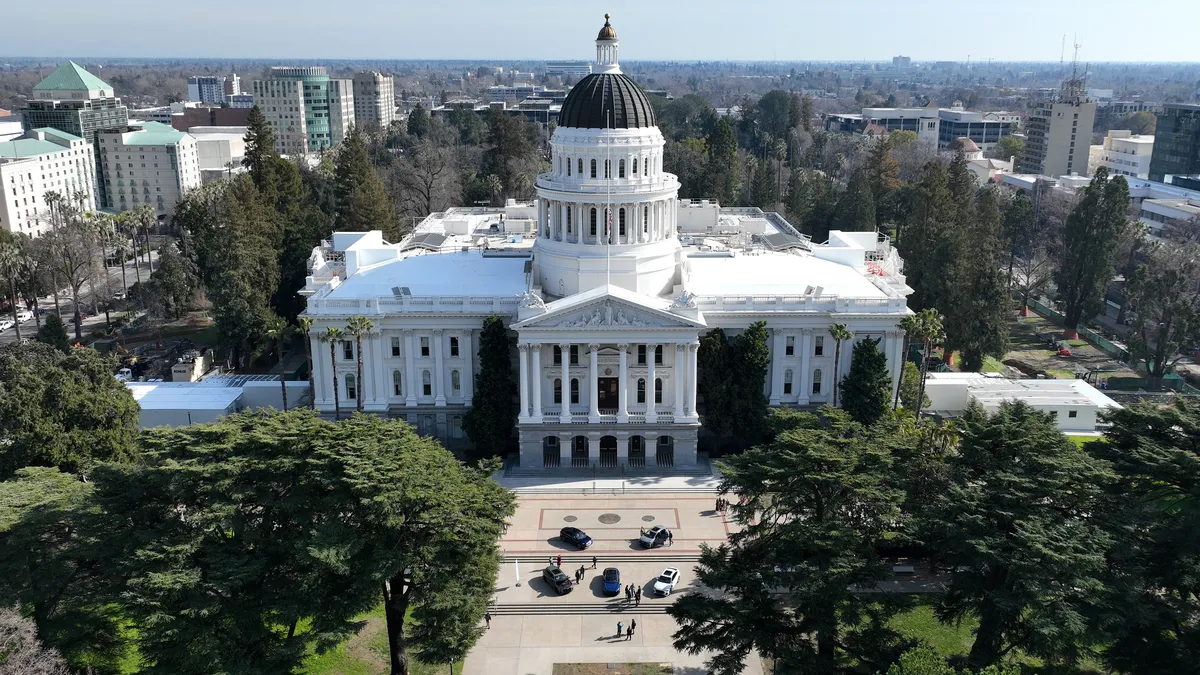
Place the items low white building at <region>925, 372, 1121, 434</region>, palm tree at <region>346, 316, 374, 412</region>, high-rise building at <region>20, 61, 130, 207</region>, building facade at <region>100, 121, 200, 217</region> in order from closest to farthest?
palm tree at <region>346, 316, 374, 412</region> → low white building at <region>925, 372, 1121, 434</region> → building facade at <region>100, 121, 200, 217</region> → high-rise building at <region>20, 61, 130, 207</region>

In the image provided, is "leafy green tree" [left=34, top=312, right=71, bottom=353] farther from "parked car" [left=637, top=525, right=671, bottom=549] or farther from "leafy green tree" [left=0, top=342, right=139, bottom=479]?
"parked car" [left=637, top=525, right=671, bottom=549]

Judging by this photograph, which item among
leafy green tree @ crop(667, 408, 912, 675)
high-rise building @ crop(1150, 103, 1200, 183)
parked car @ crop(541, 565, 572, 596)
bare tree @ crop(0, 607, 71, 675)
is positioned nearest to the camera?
bare tree @ crop(0, 607, 71, 675)

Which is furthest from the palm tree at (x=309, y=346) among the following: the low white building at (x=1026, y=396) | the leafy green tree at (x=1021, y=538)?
the low white building at (x=1026, y=396)

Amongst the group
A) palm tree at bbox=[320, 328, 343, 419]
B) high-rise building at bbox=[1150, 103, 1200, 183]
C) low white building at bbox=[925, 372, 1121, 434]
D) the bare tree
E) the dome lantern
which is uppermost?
the dome lantern

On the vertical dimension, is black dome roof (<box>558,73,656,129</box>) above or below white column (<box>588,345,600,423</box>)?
above

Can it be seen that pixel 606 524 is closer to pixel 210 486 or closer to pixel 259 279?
pixel 210 486

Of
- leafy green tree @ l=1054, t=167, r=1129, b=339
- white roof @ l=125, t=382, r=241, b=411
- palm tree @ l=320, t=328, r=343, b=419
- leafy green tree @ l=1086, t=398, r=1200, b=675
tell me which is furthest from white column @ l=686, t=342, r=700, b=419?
leafy green tree @ l=1054, t=167, r=1129, b=339
